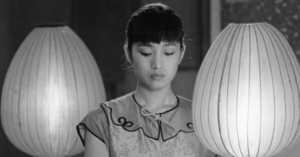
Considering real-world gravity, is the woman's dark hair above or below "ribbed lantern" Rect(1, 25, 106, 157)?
above

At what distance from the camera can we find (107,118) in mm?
1708

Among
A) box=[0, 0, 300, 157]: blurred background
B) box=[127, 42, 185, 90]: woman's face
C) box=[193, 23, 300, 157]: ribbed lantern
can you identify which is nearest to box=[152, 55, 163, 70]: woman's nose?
box=[127, 42, 185, 90]: woman's face

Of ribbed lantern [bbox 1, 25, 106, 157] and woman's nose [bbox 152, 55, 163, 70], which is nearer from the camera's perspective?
woman's nose [bbox 152, 55, 163, 70]

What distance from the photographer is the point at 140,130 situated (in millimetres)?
1695

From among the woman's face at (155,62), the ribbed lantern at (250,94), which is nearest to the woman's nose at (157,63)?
the woman's face at (155,62)

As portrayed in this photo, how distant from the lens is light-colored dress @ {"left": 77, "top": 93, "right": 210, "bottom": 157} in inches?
66.1

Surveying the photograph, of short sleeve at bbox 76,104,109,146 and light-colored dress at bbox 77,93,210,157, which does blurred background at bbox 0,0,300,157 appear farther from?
short sleeve at bbox 76,104,109,146

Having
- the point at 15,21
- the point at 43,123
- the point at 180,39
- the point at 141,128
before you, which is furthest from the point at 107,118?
the point at 15,21

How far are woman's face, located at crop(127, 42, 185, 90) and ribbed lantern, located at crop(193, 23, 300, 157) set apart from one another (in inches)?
4.5

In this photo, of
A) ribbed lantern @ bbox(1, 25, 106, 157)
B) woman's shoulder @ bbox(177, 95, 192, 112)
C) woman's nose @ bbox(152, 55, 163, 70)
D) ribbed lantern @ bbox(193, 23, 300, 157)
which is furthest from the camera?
ribbed lantern @ bbox(1, 25, 106, 157)

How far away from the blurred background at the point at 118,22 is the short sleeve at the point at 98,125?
52 centimetres

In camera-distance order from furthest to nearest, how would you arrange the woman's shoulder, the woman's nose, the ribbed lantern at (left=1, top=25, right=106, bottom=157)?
the ribbed lantern at (left=1, top=25, right=106, bottom=157) < the woman's shoulder < the woman's nose

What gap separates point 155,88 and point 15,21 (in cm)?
143

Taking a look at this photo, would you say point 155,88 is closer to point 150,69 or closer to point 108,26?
point 150,69
